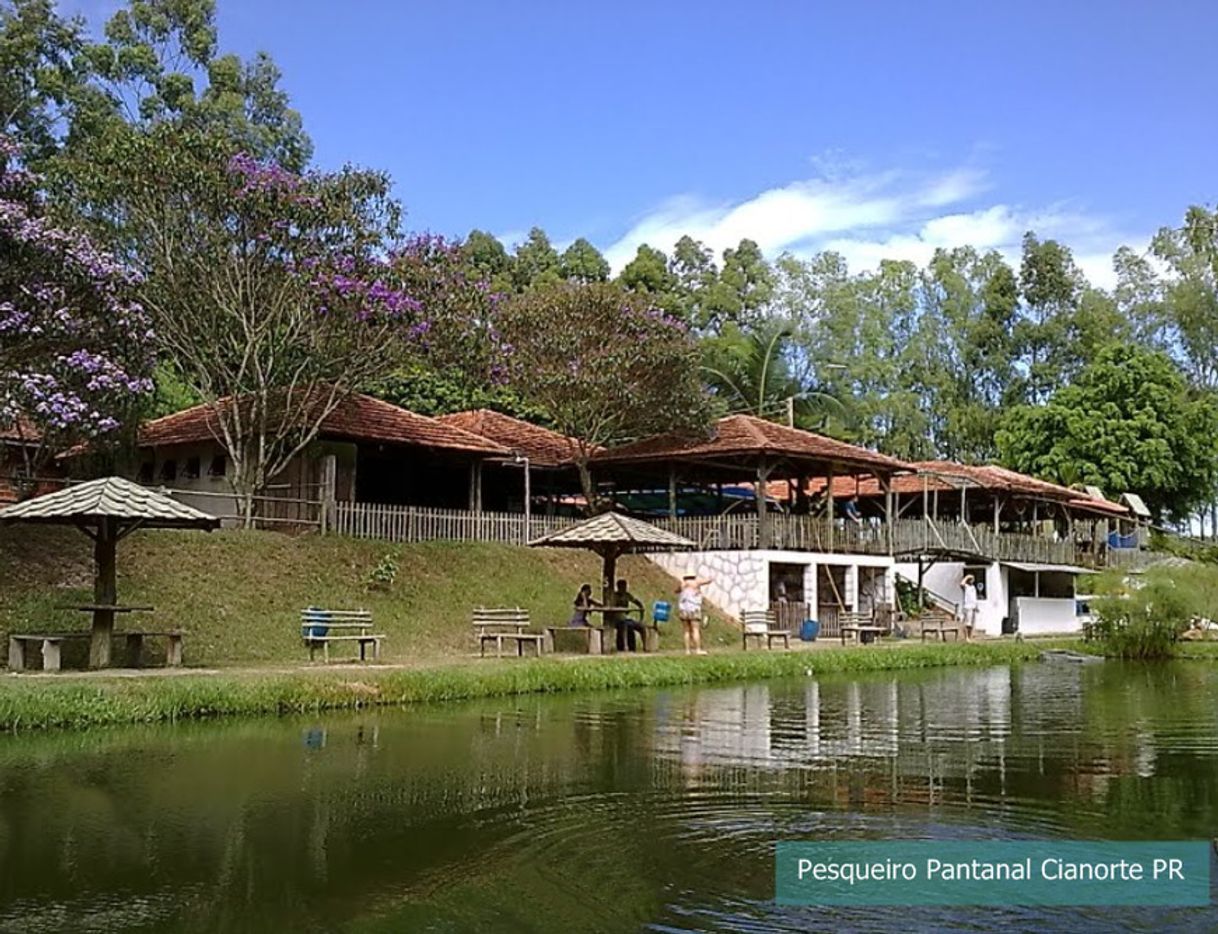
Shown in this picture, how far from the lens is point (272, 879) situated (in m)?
7.66

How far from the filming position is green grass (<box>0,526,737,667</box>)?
788 inches

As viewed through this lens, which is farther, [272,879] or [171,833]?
[171,833]

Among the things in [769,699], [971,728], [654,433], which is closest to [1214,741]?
[971,728]

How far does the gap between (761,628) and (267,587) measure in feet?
36.5

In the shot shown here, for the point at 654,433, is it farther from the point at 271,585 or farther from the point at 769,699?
the point at 769,699

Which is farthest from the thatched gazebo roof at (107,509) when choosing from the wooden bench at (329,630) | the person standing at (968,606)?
the person standing at (968,606)

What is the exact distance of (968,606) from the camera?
3566 cm

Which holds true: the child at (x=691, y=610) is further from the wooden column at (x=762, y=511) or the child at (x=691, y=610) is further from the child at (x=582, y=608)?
the wooden column at (x=762, y=511)

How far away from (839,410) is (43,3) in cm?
2830

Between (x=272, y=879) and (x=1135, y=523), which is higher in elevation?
(x=1135, y=523)

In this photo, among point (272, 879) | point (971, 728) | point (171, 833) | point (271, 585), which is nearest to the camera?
point (272, 879)

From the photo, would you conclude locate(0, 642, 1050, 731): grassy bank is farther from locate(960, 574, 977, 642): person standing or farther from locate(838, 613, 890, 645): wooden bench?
locate(960, 574, 977, 642): person standing

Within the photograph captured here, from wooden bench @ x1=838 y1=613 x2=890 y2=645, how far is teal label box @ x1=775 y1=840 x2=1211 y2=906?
19971mm

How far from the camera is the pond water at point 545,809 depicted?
7.00 metres
